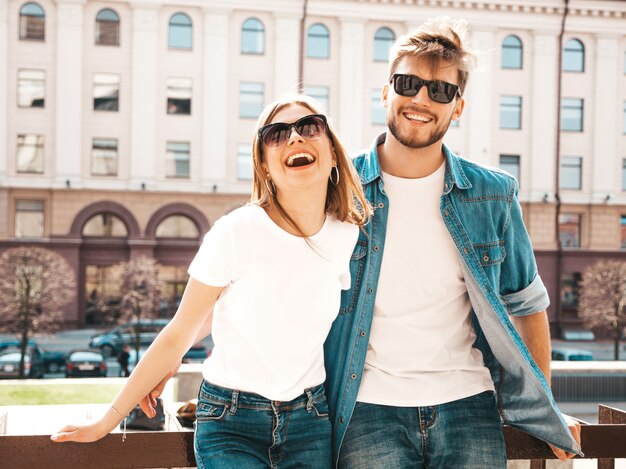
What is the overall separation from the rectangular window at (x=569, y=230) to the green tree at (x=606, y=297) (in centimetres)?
306

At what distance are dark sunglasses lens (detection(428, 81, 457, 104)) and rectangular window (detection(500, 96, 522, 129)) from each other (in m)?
32.5

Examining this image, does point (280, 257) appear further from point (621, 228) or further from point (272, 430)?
point (621, 228)

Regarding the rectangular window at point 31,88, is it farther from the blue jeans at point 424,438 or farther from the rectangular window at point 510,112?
the blue jeans at point 424,438

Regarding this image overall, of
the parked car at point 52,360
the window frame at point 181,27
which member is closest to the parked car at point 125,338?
the parked car at point 52,360

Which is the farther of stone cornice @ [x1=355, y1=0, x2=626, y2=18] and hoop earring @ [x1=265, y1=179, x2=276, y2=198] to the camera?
stone cornice @ [x1=355, y1=0, x2=626, y2=18]

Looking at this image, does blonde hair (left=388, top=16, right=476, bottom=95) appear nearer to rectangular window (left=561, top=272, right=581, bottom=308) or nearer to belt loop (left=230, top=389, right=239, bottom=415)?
belt loop (left=230, top=389, right=239, bottom=415)

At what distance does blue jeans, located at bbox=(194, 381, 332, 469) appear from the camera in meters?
2.12

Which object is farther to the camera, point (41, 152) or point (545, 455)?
point (41, 152)

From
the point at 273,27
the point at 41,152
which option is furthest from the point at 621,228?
the point at 41,152

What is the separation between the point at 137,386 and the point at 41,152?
30.7 metres

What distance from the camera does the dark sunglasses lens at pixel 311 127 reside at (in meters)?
2.38

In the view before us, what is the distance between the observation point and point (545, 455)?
2381mm

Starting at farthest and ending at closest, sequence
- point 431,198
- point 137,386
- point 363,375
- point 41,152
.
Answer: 1. point 41,152
2. point 431,198
3. point 363,375
4. point 137,386

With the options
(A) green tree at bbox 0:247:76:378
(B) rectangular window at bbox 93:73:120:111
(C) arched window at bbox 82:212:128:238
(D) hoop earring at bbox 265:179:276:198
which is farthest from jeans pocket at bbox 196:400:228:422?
(B) rectangular window at bbox 93:73:120:111
